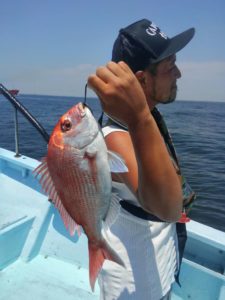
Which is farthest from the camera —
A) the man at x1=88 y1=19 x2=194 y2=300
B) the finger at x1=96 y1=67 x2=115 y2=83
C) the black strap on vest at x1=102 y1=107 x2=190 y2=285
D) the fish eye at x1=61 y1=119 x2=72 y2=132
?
the black strap on vest at x1=102 y1=107 x2=190 y2=285

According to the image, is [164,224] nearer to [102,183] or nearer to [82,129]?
[102,183]

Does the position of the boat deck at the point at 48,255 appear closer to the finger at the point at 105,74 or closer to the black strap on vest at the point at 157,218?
the black strap on vest at the point at 157,218

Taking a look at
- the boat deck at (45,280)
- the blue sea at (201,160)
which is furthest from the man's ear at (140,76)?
the blue sea at (201,160)

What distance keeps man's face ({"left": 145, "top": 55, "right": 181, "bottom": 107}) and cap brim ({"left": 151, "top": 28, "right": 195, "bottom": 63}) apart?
0.15 feet

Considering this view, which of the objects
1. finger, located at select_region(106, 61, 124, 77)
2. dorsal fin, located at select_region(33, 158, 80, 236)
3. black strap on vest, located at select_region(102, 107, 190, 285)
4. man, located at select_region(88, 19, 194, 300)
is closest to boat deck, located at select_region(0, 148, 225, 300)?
black strap on vest, located at select_region(102, 107, 190, 285)

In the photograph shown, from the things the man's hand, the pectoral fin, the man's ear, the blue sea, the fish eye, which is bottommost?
the blue sea

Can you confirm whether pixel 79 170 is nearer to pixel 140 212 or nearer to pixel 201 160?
pixel 140 212

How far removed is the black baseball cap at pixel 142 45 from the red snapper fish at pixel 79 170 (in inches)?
23.5

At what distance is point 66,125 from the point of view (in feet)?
3.75

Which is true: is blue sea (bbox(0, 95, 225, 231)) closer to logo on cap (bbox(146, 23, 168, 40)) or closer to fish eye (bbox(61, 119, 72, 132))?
logo on cap (bbox(146, 23, 168, 40))

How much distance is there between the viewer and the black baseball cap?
161cm

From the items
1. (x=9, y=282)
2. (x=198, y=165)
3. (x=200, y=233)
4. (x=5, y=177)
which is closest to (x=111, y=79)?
(x=200, y=233)

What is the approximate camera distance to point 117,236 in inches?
65.0

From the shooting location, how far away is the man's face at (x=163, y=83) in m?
1.65
